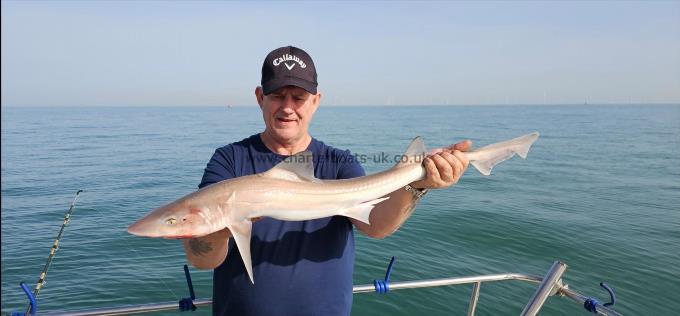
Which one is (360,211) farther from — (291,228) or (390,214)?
(291,228)

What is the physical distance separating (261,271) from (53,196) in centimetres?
2176

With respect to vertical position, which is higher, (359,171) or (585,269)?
(359,171)

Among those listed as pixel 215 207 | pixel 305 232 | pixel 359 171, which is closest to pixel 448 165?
pixel 359 171

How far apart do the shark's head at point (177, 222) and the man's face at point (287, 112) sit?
1.13m

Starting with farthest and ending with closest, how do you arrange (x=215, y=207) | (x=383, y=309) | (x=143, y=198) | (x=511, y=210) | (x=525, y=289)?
1. (x=143, y=198)
2. (x=511, y=210)
3. (x=525, y=289)
4. (x=383, y=309)
5. (x=215, y=207)

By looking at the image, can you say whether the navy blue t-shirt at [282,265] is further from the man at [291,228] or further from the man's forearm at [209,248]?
the man's forearm at [209,248]

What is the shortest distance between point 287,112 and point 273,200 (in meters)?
0.98

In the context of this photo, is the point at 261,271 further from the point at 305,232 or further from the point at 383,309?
the point at 383,309

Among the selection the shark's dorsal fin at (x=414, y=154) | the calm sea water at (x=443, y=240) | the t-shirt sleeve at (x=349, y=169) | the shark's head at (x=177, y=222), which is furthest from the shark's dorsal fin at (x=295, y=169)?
the calm sea water at (x=443, y=240)

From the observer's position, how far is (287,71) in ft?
13.2

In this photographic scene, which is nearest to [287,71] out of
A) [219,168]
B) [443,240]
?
[219,168]

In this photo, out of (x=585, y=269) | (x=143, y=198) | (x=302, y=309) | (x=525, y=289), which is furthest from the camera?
(x=143, y=198)

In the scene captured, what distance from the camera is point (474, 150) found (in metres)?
4.49

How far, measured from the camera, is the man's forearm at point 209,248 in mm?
3664
